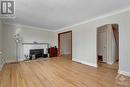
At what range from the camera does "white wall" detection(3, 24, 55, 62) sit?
6172 mm

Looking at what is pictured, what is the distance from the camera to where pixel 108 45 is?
216 inches

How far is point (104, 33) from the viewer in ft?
19.0

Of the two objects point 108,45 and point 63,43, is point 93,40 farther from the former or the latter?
point 63,43

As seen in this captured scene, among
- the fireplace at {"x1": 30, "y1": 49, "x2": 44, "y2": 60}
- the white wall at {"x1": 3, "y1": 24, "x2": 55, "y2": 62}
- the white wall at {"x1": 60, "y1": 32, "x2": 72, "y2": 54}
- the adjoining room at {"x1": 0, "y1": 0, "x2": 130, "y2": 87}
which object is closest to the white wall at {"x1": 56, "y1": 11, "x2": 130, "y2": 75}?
the adjoining room at {"x1": 0, "y1": 0, "x2": 130, "y2": 87}

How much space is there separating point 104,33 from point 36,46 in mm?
5057

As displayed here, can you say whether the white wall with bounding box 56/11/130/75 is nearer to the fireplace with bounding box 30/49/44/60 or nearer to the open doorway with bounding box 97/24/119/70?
the open doorway with bounding box 97/24/119/70

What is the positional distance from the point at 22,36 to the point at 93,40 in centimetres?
498

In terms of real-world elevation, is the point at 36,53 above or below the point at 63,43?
below

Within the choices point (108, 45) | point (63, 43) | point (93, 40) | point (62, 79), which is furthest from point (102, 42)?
point (63, 43)

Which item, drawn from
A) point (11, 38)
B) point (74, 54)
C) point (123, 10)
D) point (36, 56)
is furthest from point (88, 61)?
point (11, 38)

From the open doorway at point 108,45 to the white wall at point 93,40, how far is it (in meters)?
0.96

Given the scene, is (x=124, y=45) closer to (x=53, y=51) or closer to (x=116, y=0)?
(x=116, y=0)

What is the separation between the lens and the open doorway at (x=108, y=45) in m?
5.43

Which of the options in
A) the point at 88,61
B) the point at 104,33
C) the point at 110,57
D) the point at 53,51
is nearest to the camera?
the point at 88,61
